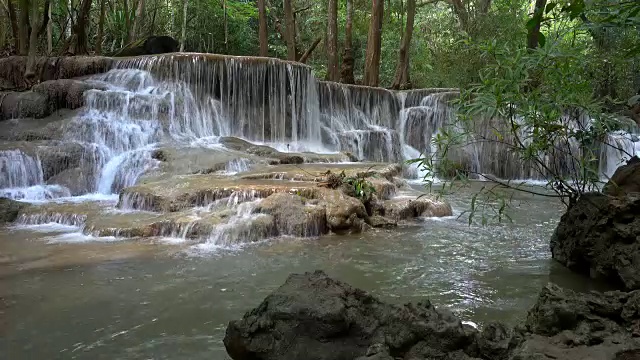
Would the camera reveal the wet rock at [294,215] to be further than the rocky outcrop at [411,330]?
Yes

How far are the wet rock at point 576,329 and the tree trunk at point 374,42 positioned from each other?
15344mm

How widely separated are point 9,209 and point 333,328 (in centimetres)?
738

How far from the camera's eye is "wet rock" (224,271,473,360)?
2396 millimetres

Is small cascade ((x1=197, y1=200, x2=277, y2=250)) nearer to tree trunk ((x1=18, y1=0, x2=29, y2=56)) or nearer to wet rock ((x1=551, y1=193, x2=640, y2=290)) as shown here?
wet rock ((x1=551, y1=193, x2=640, y2=290))

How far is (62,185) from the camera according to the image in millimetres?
10016

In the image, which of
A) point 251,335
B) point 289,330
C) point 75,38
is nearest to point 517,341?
point 289,330

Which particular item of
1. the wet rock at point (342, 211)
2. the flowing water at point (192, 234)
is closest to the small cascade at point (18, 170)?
the flowing water at point (192, 234)

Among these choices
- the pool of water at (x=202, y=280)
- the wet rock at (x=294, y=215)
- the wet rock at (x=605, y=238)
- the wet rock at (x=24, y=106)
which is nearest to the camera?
the pool of water at (x=202, y=280)

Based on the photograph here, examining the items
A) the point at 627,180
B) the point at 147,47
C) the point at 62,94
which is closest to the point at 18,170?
the point at 62,94

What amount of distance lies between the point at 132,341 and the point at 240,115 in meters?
11.6

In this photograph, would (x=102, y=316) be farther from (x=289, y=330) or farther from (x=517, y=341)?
(x=517, y=341)

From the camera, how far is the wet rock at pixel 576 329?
2027 mm

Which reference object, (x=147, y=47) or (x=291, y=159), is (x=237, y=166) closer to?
(x=291, y=159)

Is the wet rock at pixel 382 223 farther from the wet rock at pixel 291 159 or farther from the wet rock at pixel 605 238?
the wet rock at pixel 291 159
